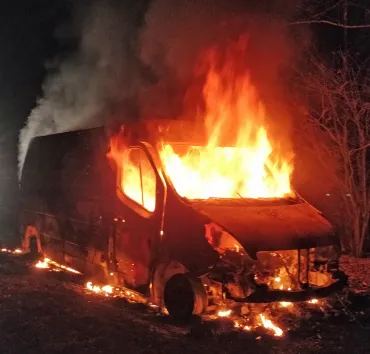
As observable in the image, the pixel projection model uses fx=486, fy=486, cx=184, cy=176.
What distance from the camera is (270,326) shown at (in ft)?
18.5

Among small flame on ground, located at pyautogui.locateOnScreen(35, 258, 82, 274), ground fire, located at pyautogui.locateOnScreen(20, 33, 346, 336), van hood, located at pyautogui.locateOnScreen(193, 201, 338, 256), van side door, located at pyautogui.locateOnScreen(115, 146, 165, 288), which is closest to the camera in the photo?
van hood, located at pyautogui.locateOnScreen(193, 201, 338, 256)

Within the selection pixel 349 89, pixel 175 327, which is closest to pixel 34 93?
pixel 349 89

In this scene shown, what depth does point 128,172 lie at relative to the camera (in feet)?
21.8

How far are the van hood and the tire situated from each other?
0.78 m

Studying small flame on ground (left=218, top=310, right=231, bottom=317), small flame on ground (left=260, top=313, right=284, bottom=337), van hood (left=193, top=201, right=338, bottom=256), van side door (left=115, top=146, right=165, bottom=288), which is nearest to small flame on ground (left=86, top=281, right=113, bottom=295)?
van side door (left=115, top=146, right=165, bottom=288)

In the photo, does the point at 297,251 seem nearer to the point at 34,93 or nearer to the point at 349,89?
the point at 349,89

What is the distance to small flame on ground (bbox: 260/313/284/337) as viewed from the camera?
5.46m

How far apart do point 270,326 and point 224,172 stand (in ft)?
7.22

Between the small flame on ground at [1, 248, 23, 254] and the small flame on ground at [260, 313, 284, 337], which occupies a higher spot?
the small flame on ground at [1, 248, 23, 254]

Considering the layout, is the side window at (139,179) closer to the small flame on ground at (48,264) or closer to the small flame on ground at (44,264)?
the small flame on ground at (48,264)

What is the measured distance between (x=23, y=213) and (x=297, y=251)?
6329 mm

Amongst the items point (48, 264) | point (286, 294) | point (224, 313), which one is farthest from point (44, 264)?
point (286, 294)

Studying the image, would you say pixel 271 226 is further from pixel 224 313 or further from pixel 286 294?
pixel 224 313

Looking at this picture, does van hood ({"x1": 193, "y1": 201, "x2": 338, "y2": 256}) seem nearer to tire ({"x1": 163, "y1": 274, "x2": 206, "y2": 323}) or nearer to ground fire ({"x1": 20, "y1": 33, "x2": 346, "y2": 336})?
ground fire ({"x1": 20, "y1": 33, "x2": 346, "y2": 336})
